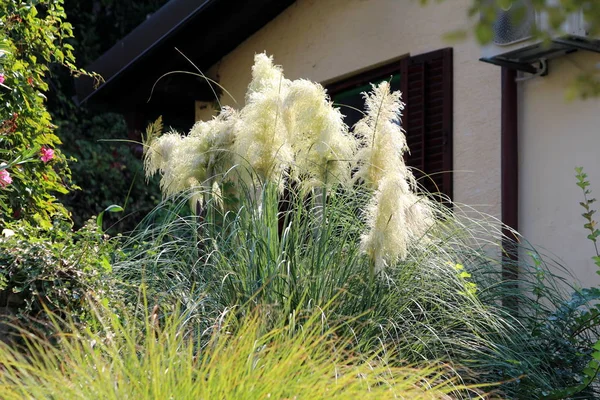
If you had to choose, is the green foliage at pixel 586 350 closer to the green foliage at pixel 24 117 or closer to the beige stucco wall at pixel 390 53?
the beige stucco wall at pixel 390 53

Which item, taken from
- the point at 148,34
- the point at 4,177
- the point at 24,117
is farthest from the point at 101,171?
the point at 4,177

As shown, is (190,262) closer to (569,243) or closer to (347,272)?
(347,272)

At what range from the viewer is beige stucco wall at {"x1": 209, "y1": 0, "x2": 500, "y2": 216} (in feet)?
19.5

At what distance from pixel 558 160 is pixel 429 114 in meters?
1.25

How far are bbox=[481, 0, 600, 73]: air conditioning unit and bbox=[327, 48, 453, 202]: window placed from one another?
848 millimetres

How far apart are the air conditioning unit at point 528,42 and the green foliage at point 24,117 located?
109 inches

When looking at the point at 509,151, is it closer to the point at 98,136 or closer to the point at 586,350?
the point at 586,350

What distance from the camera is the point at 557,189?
5406mm

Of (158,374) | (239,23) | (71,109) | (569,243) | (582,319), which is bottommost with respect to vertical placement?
(158,374)

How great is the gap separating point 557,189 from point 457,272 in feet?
5.45

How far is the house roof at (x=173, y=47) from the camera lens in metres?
7.55

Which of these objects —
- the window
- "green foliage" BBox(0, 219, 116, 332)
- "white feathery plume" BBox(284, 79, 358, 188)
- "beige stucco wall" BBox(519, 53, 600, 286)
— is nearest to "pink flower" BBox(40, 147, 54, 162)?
"green foliage" BBox(0, 219, 116, 332)

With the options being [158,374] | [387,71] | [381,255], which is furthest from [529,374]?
[387,71]

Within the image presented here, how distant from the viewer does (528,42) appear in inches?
199
